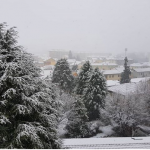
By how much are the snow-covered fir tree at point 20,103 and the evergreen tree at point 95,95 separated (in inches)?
579

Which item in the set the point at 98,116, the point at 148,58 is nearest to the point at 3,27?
the point at 98,116

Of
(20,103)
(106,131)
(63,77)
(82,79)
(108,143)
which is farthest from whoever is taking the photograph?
(63,77)

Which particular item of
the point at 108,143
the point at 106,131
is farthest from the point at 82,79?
the point at 108,143

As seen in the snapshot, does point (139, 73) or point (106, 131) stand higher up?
point (139, 73)

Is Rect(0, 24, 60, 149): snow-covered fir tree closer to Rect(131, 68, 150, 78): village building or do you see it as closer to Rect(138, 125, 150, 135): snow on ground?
Rect(138, 125, 150, 135): snow on ground

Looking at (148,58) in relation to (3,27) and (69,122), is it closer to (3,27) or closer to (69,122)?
(69,122)

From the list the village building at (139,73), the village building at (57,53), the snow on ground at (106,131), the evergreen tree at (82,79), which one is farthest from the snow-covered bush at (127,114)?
the village building at (57,53)

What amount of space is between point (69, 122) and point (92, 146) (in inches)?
208

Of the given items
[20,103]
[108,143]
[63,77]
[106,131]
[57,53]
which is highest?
[57,53]

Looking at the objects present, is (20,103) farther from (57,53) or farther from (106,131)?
(57,53)

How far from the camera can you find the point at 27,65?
4.55 m

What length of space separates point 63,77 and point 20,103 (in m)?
21.9

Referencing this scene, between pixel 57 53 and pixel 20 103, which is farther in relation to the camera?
pixel 57 53

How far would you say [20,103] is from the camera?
14.1 feet
